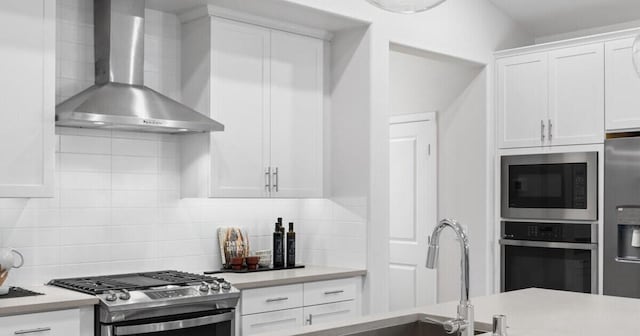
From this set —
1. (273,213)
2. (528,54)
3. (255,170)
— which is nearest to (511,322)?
(255,170)

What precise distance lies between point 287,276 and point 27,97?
1716mm

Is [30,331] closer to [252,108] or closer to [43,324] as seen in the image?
[43,324]

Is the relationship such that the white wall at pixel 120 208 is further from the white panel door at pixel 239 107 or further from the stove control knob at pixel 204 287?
the stove control knob at pixel 204 287

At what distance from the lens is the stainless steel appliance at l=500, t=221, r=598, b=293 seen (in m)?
4.95

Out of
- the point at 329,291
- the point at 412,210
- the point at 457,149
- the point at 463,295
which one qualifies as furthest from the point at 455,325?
the point at 412,210

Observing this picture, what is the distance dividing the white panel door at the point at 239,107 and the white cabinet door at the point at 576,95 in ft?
7.04

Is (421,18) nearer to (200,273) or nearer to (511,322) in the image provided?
(200,273)

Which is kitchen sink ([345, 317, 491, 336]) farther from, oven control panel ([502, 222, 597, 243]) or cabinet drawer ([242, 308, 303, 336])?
oven control panel ([502, 222, 597, 243])

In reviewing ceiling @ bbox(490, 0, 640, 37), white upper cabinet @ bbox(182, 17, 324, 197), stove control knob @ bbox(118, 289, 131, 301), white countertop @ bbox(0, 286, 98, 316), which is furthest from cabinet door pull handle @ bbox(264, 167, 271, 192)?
ceiling @ bbox(490, 0, 640, 37)

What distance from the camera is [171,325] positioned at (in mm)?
3426

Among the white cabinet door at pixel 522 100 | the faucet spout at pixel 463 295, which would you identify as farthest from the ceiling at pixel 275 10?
the faucet spout at pixel 463 295

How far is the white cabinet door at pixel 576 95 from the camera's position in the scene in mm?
4938

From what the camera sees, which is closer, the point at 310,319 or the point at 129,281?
the point at 129,281

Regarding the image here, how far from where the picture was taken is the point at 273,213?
189 inches
